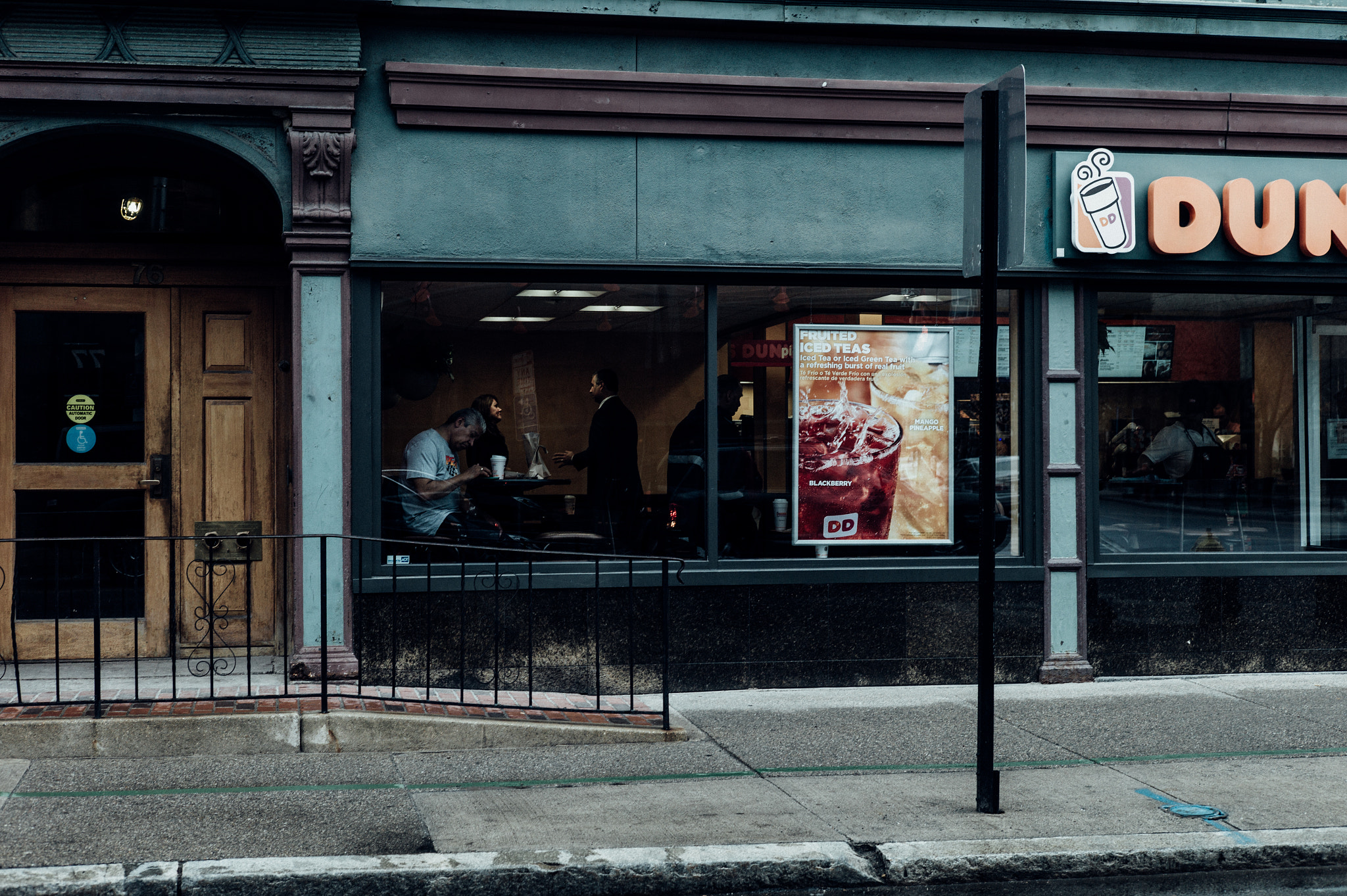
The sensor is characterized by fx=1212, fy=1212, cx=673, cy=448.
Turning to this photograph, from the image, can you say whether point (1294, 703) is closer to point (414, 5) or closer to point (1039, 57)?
point (1039, 57)

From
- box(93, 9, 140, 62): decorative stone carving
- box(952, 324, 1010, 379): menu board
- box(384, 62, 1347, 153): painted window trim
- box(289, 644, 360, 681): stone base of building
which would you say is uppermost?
box(93, 9, 140, 62): decorative stone carving

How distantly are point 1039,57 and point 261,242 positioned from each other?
5.36 meters

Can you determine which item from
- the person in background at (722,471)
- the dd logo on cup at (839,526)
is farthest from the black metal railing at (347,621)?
the dd logo on cup at (839,526)

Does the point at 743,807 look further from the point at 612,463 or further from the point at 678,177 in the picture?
the point at 678,177

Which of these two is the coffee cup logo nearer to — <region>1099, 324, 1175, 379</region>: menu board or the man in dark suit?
<region>1099, 324, 1175, 379</region>: menu board

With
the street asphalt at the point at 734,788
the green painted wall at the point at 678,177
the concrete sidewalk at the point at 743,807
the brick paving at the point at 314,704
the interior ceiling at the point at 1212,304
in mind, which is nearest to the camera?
the concrete sidewalk at the point at 743,807

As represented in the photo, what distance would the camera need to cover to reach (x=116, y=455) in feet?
26.1

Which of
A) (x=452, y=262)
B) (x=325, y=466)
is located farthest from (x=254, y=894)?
(x=452, y=262)

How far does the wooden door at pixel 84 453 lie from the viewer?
777 cm

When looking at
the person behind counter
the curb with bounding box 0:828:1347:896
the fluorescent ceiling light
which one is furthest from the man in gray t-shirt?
the person behind counter

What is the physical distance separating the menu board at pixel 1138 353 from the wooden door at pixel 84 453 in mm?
6369

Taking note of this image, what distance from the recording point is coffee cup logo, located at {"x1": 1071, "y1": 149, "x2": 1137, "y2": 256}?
8.05 meters

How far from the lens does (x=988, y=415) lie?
525cm

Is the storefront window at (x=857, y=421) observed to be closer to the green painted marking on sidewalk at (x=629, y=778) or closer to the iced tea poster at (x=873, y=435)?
the iced tea poster at (x=873, y=435)
